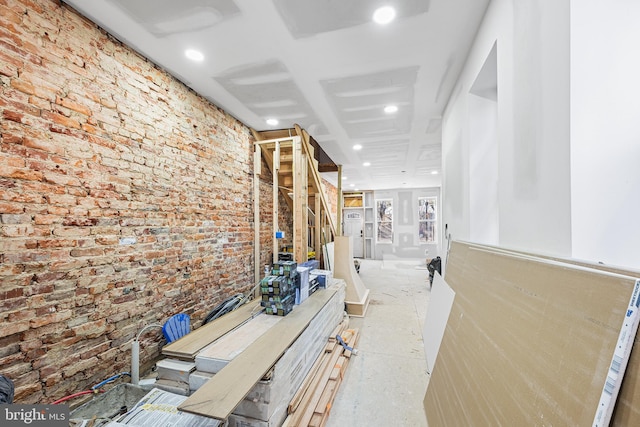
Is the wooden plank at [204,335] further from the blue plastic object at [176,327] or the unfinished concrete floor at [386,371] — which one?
the unfinished concrete floor at [386,371]

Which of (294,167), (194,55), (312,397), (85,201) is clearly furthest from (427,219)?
(85,201)

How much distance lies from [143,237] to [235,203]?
4.79ft

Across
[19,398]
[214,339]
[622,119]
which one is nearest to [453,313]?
[622,119]

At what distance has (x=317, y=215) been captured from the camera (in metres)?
4.91

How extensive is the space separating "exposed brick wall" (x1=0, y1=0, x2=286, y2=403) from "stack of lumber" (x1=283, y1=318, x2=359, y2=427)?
1565 mm

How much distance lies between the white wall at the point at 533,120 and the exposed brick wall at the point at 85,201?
290 cm

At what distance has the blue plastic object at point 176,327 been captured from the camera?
240 centimetres

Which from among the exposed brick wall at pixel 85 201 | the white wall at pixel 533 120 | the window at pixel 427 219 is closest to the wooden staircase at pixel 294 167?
the exposed brick wall at pixel 85 201

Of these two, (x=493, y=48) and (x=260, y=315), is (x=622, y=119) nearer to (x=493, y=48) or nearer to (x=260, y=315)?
(x=493, y=48)

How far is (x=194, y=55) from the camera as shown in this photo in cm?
225

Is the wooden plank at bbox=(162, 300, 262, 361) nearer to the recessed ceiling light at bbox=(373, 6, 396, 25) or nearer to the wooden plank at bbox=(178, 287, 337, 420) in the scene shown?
the wooden plank at bbox=(178, 287, 337, 420)

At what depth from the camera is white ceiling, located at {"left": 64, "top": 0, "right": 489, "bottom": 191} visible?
5.75ft

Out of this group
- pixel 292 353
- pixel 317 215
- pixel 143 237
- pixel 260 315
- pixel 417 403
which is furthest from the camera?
pixel 317 215

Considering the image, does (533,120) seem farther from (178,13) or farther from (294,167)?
(294,167)
